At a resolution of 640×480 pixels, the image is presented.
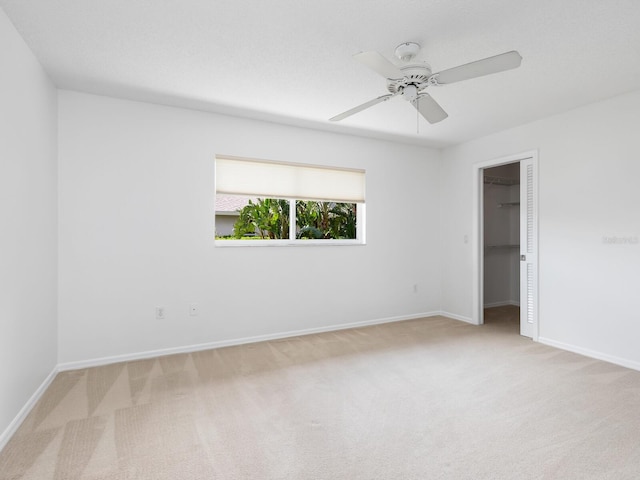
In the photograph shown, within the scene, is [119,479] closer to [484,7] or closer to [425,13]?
[425,13]

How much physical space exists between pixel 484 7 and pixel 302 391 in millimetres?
2731

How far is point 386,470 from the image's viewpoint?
182 centimetres

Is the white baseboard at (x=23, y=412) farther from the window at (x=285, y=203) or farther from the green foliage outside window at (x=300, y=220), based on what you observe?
the green foliage outside window at (x=300, y=220)

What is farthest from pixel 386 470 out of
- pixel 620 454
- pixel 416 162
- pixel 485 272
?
pixel 485 272

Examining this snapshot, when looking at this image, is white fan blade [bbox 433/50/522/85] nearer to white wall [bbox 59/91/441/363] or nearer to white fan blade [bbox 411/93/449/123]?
white fan blade [bbox 411/93/449/123]

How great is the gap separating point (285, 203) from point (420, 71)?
8.24ft

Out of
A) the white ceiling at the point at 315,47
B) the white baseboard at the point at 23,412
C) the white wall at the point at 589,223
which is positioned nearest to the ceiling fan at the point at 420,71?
the white ceiling at the point at 315,47

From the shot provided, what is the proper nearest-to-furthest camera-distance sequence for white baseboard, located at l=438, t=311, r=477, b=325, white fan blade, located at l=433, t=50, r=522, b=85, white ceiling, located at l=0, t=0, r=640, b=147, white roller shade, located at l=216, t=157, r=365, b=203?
1. white fan blade, located at l=433, t=50, r=522, b=85
2. white ceiling, located at l=0, t=0, r=640, b=147
3. white roller shade, located at l=216, t=157, r=365, b=203
4. white baseboard, located at l=438, t=311, r=477, b=325

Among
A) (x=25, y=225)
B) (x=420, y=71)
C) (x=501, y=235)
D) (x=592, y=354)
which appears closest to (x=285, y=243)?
(x=25, y=225)

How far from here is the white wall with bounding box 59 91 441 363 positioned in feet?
10.6

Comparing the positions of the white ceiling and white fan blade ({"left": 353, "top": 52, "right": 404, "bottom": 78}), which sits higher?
the white ceiling

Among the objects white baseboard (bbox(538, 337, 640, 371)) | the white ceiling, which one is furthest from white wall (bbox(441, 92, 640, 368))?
the white ceiling

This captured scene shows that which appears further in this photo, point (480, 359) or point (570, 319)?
point (570, 319)

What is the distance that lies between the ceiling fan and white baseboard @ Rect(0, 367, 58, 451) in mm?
2839
